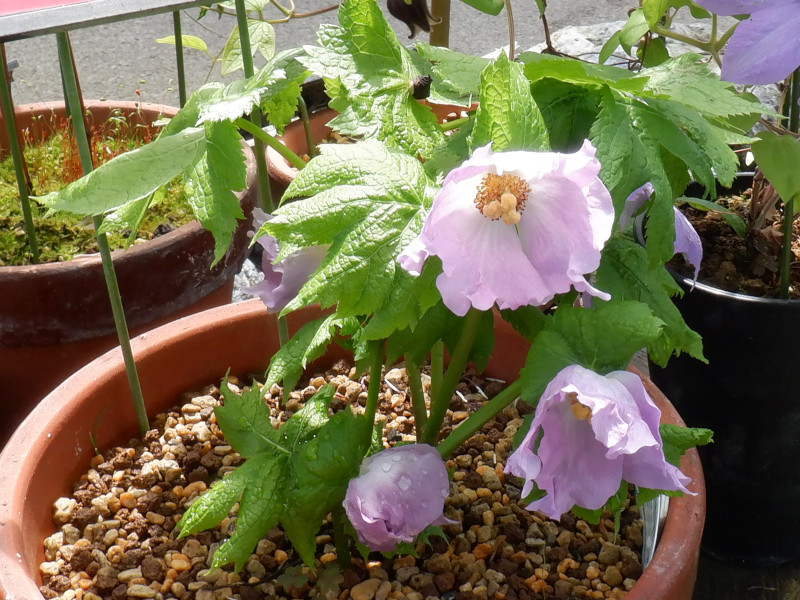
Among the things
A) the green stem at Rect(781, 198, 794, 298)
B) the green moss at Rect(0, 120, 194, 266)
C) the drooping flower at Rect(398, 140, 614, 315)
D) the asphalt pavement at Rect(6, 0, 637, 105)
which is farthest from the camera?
the asphalt pavement at Rect(6, 0, 637, 105)

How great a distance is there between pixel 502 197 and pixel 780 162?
1.65 ft

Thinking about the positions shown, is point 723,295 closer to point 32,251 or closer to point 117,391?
point 117,391

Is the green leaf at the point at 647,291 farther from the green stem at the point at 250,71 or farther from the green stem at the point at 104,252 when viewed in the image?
the green stem at the point at 104,252

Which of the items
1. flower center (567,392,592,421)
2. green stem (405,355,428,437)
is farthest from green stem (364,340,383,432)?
flower center (567,392,592,421)

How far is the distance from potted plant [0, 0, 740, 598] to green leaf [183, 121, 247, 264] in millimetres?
11

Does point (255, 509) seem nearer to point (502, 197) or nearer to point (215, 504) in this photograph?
point (215, 504)

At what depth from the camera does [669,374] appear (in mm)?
1302

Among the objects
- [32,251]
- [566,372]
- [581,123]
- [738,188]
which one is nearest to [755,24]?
[581,123]

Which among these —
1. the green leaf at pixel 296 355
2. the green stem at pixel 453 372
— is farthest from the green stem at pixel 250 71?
the green stem at pixel 453 372

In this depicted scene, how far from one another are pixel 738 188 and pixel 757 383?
0.36m

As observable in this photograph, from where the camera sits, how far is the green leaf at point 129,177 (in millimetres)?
718

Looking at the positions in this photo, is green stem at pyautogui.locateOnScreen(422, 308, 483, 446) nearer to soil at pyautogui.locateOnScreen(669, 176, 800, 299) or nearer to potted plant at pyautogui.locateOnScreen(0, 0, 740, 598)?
potted plant at pyautogui.locateOnScreen(0, 0, 740, 598)

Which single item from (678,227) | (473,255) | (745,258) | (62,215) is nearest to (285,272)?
(473,255)

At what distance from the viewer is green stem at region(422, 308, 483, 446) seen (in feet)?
2.50
